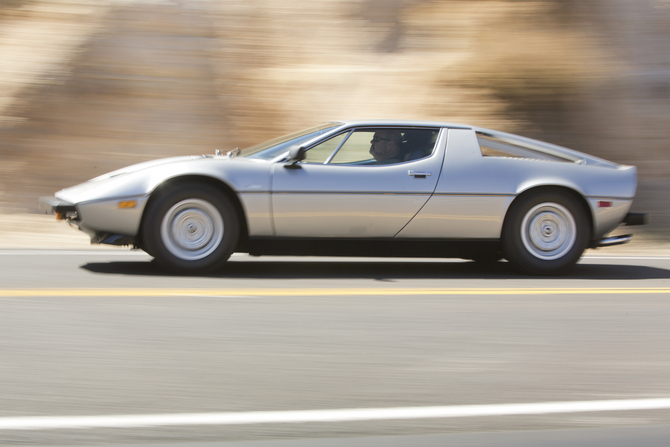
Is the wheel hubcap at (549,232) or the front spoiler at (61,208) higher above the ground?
the front spoiler at (61,208)

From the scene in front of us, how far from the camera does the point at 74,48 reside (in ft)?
42.9

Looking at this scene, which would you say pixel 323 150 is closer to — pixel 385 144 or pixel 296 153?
pixel 296 153

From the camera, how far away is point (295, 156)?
597 cm

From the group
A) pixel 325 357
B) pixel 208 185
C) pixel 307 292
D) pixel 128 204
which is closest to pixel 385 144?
pixel 208 185

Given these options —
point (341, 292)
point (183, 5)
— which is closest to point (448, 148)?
point (341, 292)

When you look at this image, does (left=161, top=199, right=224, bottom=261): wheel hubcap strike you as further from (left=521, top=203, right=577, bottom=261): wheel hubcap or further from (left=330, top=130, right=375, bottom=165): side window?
(left=521, top=203, right=577, bottom=261): wheel hubcap

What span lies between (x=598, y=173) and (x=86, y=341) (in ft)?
15.1

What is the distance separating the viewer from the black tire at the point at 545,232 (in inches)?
251

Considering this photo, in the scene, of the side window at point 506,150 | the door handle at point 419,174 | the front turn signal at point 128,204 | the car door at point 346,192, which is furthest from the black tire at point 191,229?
the side window at point 506,150

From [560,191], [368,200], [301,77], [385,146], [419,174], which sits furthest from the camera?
[301,77]

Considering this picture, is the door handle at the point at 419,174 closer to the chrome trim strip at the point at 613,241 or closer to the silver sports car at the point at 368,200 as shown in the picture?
the silver sports car at the point at 368,200

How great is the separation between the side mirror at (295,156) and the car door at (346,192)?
0.01 meters

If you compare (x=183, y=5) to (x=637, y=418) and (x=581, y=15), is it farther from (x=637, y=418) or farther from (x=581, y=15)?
(x=637, y=418)

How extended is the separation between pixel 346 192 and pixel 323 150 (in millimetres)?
429
